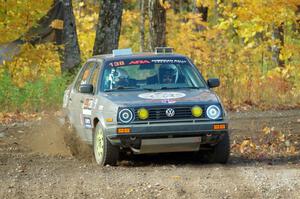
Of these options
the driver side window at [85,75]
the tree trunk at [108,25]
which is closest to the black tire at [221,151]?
the driver side window at [85,75]

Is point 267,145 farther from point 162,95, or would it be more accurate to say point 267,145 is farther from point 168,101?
point 168,101

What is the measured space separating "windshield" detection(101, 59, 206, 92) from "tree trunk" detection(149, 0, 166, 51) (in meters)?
11.2

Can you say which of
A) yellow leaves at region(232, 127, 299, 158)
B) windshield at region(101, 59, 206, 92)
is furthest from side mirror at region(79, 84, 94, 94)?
yellow leaves at region(232, 127, 299, 158)

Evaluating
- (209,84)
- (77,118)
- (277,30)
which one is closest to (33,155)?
(77,118)

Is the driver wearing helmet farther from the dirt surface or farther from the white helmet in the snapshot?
the dirt surface

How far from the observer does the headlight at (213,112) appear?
10734 mm

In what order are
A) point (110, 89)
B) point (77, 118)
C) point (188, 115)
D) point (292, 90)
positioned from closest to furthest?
point (188, 115) → point (110, 89) → point (77, 118) → point (292, 90)

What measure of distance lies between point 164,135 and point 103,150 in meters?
0.93

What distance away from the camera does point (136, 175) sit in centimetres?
994

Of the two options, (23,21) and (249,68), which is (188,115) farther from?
(23,21)

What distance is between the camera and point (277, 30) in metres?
29.0

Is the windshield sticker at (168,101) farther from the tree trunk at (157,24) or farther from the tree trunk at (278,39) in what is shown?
the tree trunk at (278,39)

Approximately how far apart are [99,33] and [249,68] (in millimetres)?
4693

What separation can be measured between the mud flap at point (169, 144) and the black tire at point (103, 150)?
389 mm
